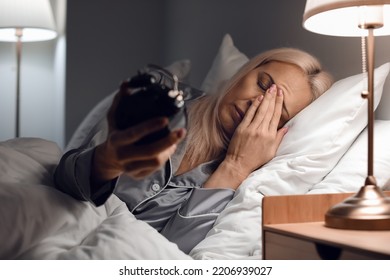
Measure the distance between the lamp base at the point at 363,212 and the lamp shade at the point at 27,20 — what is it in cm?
58

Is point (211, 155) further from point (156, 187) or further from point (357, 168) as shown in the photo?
point (357, 168)

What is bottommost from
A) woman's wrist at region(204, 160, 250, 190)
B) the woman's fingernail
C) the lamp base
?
woman's wrist at region(204, 160, 250, 190)

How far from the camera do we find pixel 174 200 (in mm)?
1010

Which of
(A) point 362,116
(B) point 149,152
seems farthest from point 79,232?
(A) point 362,116

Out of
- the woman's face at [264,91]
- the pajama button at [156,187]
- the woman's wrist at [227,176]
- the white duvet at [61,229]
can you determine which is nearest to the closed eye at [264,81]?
the woman's face at [264,91]

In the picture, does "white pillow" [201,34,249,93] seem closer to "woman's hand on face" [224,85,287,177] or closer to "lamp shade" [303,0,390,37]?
"woman's hand on face" [224,85,287,177]

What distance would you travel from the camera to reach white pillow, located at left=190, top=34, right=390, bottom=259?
0.90 metres

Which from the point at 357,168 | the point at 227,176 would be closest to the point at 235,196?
the point at 227,176

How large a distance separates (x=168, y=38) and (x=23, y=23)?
0.27m

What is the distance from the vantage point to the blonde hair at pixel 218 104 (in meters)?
1.08

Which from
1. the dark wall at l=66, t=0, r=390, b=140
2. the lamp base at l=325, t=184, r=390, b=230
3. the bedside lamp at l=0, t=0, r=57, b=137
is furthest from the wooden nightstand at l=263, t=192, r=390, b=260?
the bedside lamp at l=0, t=0, r=57, b=137

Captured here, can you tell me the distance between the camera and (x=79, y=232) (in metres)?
0.81

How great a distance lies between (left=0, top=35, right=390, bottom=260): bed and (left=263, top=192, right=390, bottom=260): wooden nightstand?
0.27 feet
